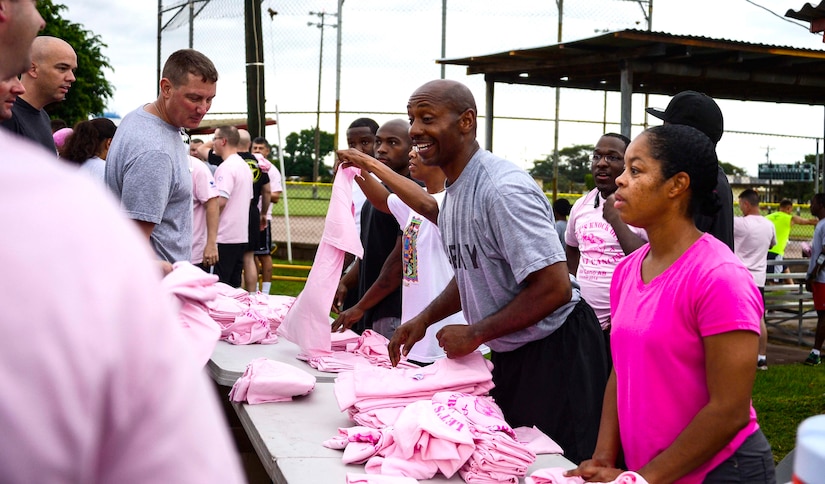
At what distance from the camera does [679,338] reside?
80.0 inches

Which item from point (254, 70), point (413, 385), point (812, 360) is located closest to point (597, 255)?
point (413, 385)

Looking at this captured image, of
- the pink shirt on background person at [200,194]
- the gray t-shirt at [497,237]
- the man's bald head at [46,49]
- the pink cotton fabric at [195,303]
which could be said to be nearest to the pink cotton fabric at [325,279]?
the gray t-shirt at [497,237]

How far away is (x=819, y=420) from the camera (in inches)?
39.9

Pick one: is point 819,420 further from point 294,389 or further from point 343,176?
point 343,176

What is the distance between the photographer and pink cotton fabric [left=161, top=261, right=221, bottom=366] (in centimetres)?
206

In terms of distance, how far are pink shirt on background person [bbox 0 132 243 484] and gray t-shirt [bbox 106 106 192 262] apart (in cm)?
311

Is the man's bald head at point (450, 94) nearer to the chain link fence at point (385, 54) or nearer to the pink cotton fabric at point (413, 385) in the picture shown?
the pink cotton fabric at point (413, 385)

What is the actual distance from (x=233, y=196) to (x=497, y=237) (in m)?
6.18

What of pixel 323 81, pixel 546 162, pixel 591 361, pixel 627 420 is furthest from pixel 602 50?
pixel 627 420

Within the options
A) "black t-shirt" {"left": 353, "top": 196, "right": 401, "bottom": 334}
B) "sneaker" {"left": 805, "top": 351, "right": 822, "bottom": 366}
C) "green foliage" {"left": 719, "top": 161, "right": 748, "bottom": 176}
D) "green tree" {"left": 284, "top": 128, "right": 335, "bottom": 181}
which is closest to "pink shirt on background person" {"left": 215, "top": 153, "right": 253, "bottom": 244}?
"black t-shirt" {"left": 353, "top": 196, "right": 401, "bottom": 334}

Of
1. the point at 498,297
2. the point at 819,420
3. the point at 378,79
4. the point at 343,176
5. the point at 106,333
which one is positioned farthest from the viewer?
the point at 378,79

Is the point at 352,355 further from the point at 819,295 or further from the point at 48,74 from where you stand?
the point at 819,295

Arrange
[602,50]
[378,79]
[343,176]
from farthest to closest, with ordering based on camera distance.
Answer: [378,79], [602,50], [343,176]

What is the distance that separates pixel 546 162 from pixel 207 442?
13327mm
